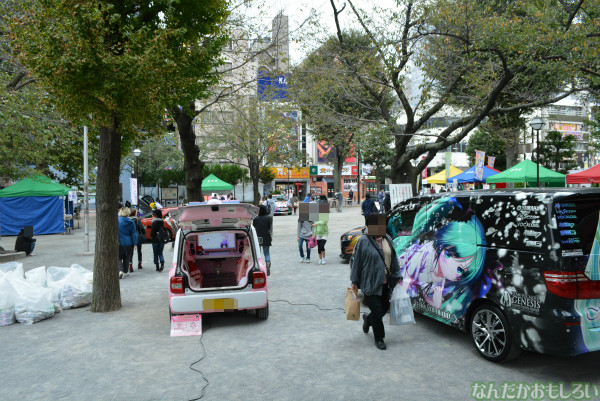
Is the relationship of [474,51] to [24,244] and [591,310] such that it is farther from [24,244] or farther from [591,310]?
[24,244]

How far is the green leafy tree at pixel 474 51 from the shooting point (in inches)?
418

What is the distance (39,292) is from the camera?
292 inches

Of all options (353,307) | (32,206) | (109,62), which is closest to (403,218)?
(353,307)

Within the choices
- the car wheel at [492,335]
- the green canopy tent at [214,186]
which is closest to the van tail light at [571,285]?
the car wheel at [492,335]

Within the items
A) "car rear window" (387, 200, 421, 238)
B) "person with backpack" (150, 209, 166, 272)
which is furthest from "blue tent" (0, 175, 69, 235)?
"car rear window" (387, 200, 421, 238)

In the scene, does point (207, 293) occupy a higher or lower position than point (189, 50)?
lower

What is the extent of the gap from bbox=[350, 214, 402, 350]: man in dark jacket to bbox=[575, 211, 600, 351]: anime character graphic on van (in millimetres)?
1907

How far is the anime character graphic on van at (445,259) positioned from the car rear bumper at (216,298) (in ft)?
7.16

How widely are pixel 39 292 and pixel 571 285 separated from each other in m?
7.50

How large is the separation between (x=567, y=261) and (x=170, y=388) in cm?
398

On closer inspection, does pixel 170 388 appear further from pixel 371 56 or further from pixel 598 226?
pixel 371 56

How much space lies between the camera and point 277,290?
9133mm

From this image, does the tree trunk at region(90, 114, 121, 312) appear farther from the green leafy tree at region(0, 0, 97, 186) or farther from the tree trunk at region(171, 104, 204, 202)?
the tree trunk at region(171, 104, 204, 202)

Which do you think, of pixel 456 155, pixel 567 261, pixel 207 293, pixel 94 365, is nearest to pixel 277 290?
pixel 207 293
